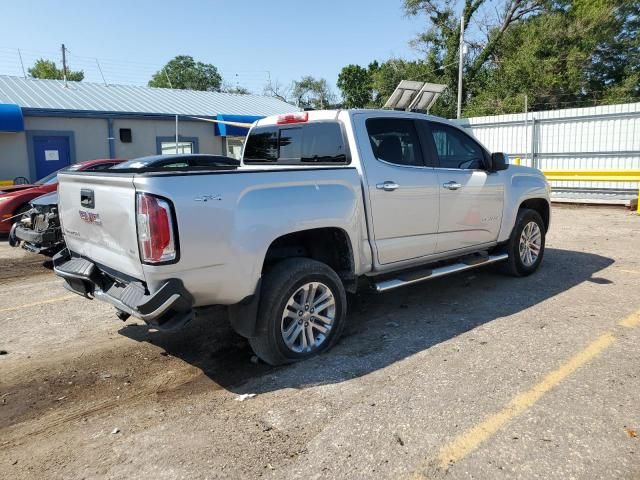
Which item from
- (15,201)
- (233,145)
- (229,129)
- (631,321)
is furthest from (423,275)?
(233,145)

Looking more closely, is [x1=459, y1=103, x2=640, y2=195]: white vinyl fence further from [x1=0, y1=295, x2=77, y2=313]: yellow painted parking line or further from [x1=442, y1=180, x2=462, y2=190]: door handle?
[x1=0, y1=295, x2=77, y2=313]: yellow painted parking line

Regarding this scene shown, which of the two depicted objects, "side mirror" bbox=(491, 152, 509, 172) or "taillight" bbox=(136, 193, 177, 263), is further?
"side mirror" bbox=(491, 152, 509, 172)

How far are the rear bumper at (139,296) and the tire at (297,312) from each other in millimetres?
624

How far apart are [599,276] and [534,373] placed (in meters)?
3.56

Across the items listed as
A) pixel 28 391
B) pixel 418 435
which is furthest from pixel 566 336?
pixel 28 391

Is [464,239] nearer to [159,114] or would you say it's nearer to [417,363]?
[417,363]

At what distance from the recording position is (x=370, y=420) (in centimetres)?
326

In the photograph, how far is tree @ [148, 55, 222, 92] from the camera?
78.0m

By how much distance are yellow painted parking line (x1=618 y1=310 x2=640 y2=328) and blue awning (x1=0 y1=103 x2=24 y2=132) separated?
630 inches

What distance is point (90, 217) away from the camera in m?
3.91

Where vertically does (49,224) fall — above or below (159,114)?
below

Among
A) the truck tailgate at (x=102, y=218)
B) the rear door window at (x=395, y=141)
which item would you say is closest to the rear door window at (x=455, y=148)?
the rear door window at (x=395, y=141)

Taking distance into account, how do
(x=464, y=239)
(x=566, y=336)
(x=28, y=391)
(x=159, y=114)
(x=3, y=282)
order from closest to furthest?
1. (x=28, y=391)
2. (x=566, y=336)
3. (x=464, y=239)
4. (x=3, y=282)
5. (x=159, y=114)

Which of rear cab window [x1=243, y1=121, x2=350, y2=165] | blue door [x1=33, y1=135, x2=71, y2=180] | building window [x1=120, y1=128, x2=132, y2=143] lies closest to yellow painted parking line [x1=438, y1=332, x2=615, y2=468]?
rear cab window [x1=243, y1=121, x2=350, y2=165]
